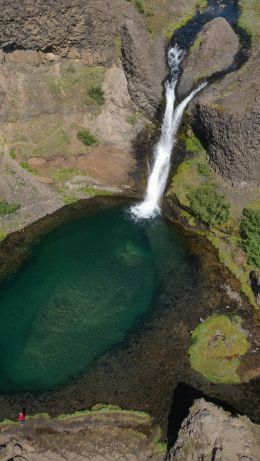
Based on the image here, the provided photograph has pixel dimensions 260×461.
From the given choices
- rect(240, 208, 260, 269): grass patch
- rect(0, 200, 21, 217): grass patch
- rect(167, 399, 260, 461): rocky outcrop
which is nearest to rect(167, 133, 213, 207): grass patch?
rect(240, 208, 260, 269): grass patch

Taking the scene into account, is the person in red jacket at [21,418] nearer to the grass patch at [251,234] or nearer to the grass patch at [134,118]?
the grass patch at [251,234]

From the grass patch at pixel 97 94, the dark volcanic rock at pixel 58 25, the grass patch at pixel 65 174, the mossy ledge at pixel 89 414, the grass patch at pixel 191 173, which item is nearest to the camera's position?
the mossy ledge at pixel 89 414

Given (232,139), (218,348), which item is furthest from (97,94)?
(218,348)

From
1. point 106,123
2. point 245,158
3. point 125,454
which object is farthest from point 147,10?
point 125,454

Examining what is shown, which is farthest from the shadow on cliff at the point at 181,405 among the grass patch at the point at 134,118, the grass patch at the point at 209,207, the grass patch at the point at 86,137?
the grass patch at the point at 134,118

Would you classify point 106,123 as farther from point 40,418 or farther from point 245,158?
point 40,418

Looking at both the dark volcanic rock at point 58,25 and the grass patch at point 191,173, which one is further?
the grass patch at point 191,173
